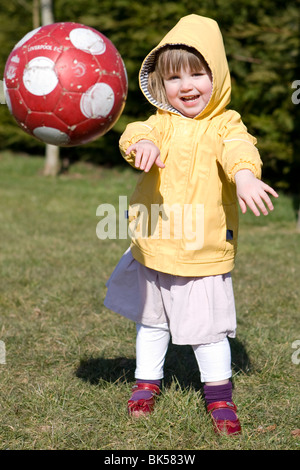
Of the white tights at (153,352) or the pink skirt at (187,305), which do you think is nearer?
the pink skirt at (187,305)

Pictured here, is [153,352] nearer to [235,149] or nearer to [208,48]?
[235,149]

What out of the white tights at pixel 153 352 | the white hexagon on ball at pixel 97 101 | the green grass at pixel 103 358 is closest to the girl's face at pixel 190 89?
the white hexagon on ball at pixel 97 101

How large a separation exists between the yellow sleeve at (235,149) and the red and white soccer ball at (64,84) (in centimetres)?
58

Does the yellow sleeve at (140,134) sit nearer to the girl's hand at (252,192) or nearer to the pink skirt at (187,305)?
the girl's hand at (252,192)

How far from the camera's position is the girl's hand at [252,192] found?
2.38 metres

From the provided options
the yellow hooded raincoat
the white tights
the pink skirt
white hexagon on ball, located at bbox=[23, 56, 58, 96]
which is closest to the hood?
the yellow hooded raincoat

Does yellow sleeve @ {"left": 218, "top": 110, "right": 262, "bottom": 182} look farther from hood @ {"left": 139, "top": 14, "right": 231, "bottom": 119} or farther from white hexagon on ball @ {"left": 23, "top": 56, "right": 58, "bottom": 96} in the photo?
white hexagon on ball @ {"left": 23, "top": 56, "right": 58, "bottom": 96}

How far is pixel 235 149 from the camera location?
265cm

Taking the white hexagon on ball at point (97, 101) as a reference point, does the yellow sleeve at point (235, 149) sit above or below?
below

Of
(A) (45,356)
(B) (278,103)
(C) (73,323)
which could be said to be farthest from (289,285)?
(B) (278,103)

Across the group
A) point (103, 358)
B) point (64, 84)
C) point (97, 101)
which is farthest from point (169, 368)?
point (64, 84)

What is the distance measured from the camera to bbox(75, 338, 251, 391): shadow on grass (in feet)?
11.3

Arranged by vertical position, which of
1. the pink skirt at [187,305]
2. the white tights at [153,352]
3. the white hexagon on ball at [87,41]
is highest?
the white hexagon on ball at [87,41]
